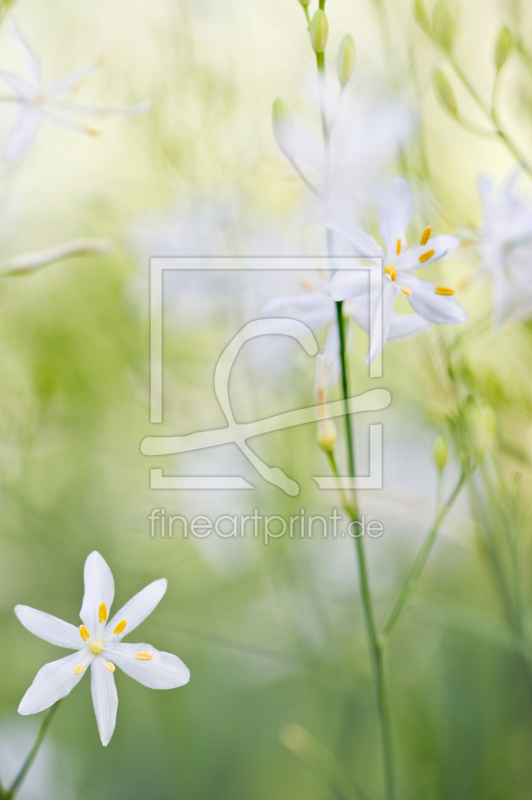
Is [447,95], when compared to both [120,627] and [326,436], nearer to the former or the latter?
[326,436]

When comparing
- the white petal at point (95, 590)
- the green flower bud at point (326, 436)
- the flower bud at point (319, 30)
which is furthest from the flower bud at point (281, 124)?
the white petal at point (95, 590)

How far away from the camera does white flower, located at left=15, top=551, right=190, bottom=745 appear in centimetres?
31

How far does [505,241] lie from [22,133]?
0.38 m

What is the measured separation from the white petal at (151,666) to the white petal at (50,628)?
21 millimetres

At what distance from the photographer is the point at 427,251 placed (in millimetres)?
346

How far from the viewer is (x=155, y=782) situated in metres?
0.74

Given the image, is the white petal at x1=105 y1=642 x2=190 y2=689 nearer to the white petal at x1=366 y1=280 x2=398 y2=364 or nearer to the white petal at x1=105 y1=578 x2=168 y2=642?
the white petal at x1=105 y1=578 x2=168 y2=642

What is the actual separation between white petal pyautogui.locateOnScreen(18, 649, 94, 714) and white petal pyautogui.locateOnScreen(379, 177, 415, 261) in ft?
1.00

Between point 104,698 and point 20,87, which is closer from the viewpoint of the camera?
point 104,698

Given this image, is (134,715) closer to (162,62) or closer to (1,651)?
(1,651)

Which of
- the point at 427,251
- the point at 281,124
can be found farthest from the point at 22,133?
the point at 427,251

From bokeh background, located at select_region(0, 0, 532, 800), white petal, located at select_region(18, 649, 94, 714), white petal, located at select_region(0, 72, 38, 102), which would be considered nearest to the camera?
white petal, located at select_region(18, 649, 94, 714)

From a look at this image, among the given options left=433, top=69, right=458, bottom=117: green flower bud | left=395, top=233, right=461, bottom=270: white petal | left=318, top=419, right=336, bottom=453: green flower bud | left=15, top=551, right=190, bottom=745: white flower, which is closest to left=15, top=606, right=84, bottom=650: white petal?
left=15, top=551, right=190, bottom=745: white flower

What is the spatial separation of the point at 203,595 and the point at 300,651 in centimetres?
26
